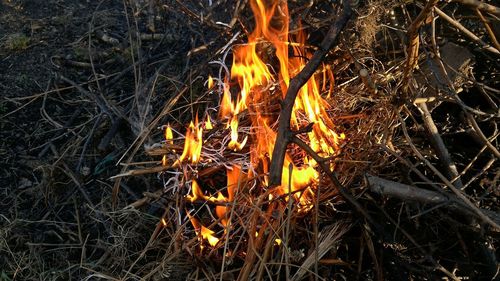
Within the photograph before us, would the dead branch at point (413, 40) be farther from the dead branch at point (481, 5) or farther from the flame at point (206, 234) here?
the flame at point (206, 234)

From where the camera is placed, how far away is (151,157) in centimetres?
295

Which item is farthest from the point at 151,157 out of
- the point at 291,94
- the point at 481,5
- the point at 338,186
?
the point at 481,5

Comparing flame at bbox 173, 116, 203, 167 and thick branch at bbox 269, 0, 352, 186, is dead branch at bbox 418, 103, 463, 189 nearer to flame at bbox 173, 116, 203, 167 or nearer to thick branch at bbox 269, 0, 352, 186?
thick branch at bbox 269, 0, 352, 186

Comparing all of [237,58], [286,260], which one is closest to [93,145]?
[237,58]

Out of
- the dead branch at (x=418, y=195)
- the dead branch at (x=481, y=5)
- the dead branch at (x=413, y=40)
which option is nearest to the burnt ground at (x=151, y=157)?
the dead branch at (x=418, y=195)

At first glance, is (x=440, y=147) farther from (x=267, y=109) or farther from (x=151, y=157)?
(x=151, y=157)

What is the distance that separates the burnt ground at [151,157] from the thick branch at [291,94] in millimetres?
303

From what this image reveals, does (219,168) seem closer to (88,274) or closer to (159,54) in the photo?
(88,274)

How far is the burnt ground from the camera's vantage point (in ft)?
8.00

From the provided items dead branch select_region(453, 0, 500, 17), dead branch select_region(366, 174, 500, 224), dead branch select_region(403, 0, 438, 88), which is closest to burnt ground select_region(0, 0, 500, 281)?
dead branch select_region(366, 174, 500, 224)

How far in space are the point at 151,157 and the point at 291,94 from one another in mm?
952

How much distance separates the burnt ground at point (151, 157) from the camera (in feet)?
8.00

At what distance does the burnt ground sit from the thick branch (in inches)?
11.9

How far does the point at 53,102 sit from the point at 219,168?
1367 mm
